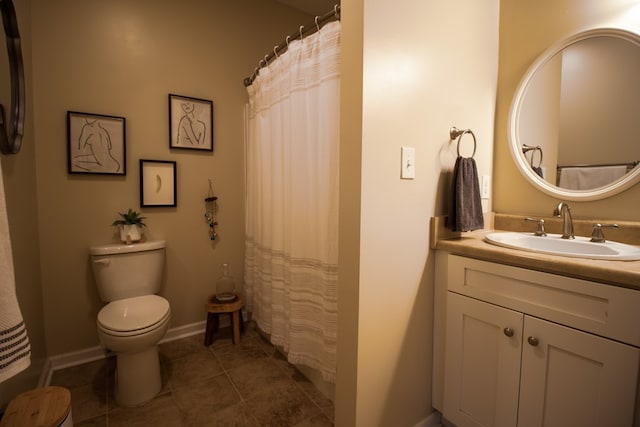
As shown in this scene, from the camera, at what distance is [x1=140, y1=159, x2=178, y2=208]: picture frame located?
2.01m

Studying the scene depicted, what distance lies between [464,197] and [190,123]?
1.92 metres

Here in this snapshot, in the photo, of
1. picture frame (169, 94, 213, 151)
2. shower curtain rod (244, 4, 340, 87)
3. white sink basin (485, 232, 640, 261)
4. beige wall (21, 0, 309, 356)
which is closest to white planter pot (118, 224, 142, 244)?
beige wall (21, 0, 309, 356)

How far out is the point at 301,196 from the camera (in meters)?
1.64

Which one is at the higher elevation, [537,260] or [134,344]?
[537,260]

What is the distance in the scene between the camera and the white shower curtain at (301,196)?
4.72ft

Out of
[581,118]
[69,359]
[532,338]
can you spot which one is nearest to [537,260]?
[532,338]

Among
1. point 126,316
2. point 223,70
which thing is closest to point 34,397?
point 126,316

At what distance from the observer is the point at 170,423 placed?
1395 mm

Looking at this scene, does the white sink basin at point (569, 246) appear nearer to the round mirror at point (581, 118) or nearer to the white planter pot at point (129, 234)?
the round mirror at point (581, 118)

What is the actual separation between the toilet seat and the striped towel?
0.80 metres

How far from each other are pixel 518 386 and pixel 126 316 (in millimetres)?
1829

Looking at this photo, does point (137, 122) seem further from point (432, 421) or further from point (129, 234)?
point (432, 421)

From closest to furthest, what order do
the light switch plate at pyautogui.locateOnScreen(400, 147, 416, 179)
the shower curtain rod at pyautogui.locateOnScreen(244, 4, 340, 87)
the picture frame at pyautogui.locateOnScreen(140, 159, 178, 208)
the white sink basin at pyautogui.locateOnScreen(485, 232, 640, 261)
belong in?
the white sink basin at pyautogui.locateOnScreen(485, 232, 640, 261)
the light switch plate at pyautogui.locateOnScreen(400, 147, 416, 179)
the shower curtain rod at pyautogui.locateOnScreen(244, 4, 340, 87)
the picture frame at pyautogui.locateOnScreen(140, 159, 178, 208)

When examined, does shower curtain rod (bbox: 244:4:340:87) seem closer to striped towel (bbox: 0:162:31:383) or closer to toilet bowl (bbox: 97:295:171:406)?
striped towel (bbox: 0:162:31:383)
